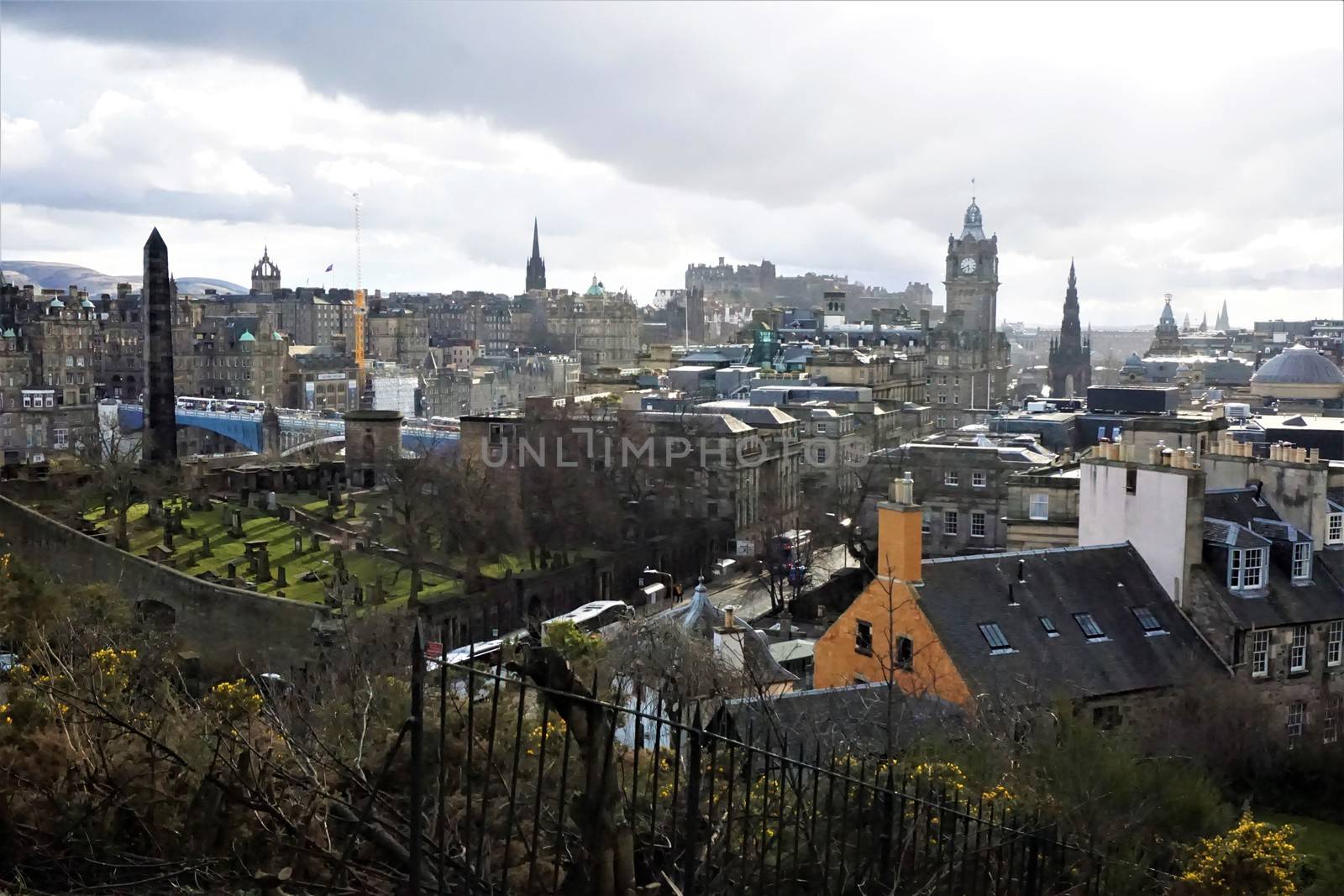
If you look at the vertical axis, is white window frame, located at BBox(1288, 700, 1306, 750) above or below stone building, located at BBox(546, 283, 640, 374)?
below

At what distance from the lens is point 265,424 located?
2980 inches

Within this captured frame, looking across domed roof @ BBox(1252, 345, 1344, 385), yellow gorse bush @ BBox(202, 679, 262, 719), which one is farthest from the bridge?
yellow gorse bush @ BBox(202, 679, 262, 719)

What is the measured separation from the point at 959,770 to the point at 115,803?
6.63 meters

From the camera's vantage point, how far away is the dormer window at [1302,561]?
22125 millimetres

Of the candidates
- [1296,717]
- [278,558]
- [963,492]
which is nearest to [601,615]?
[278,558]

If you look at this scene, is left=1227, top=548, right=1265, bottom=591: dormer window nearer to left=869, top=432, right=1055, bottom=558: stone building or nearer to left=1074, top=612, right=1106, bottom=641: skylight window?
left=1074, top=612, right=1106, bottom=641: skylight window

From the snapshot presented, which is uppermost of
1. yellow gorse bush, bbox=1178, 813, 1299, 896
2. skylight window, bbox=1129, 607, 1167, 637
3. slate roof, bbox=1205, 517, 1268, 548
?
slate roof, bbox=1205, 517, 1268, 548

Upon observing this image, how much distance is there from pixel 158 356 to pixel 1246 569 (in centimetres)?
3841

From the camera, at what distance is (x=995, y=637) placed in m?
18.8

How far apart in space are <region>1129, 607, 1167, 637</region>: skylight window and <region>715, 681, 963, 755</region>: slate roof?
4744 millimetres

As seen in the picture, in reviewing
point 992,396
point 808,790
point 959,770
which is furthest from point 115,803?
point 992,396

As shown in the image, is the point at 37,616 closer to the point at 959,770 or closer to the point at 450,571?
the point at 959,770

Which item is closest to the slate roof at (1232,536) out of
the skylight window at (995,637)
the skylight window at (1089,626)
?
the skylight window at (1089,626)

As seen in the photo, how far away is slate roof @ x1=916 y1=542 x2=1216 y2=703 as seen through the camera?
18312mm
